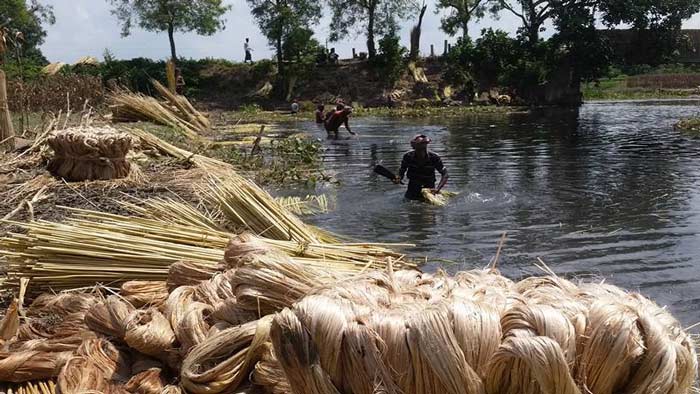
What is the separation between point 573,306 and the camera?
7.64ft

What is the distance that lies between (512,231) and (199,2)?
45.5m

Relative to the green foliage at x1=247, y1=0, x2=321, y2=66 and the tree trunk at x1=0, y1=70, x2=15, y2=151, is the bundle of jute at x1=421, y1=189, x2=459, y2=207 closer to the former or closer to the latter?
the tree trunk at x1=0, y1=70, x2=15, y2=151

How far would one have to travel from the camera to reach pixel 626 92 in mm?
54125

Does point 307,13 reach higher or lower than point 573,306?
higher

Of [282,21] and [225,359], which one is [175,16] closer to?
[282,21]

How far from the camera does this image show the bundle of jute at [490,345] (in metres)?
2.16

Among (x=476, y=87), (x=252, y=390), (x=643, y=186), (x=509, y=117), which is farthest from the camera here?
(x=476, y=87)

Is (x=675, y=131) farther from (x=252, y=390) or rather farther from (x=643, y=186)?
(x=252, y=390)

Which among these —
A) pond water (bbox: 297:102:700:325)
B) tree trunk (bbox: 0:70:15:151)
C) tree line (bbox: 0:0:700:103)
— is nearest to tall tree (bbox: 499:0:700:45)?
tree line (bbox: 0:0:700:103)

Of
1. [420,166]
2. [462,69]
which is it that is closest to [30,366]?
[420,166]

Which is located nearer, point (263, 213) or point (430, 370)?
point (430, 370)

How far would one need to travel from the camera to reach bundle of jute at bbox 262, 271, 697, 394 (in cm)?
216

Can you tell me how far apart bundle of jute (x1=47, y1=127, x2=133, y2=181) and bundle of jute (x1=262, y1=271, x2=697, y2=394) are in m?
7.10

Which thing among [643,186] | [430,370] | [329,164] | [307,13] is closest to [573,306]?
[430,370]
